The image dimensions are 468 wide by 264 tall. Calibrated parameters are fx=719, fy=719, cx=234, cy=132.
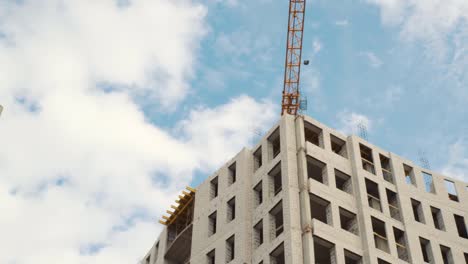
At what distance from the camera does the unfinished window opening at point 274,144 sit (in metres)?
77.2

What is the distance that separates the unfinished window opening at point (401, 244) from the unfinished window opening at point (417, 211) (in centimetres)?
478

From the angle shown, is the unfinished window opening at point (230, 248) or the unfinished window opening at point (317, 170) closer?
the unfinished window opening at point (230, 248)

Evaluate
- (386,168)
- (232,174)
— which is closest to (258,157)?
(232,174)

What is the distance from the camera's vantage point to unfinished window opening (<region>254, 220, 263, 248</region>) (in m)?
70.2

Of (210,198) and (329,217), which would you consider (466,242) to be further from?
(210,198)

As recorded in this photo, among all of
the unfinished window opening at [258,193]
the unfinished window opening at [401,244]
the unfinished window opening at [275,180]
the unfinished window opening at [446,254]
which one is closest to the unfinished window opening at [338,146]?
the unfinished window opening at [275,180]

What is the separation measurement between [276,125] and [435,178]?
20351 millimetres

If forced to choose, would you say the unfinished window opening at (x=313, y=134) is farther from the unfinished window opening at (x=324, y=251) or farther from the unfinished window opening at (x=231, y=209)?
the unfinished window opening at (x=324, y=251)

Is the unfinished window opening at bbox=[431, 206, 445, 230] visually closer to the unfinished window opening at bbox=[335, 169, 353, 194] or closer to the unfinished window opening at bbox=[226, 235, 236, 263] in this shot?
the unfinished window opening at bbox=[335, 169, 353, 194]

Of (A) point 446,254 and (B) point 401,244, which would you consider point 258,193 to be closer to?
(B) point 401,244

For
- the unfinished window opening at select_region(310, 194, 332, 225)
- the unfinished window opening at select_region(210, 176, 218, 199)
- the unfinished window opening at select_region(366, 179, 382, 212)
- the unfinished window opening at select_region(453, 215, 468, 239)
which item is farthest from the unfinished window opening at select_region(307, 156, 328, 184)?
the unfinished window opening at select_region(453, 215, 468, 239)

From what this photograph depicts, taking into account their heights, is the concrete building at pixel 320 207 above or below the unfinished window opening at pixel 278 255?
above

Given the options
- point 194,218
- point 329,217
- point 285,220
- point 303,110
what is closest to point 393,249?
point 329,217

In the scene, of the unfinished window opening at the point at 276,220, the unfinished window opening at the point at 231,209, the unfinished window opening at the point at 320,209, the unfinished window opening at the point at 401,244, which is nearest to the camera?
the unfinished window opening at the point at 276,220
